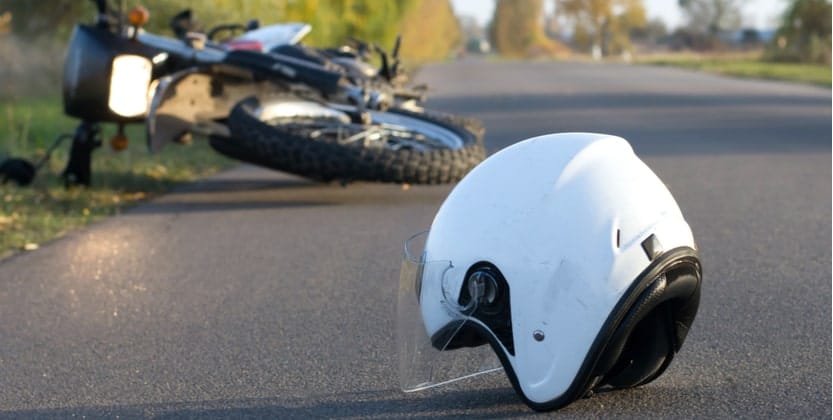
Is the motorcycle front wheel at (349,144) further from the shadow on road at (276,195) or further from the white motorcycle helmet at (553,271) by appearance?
the white motorcycle helmet at (553,271)

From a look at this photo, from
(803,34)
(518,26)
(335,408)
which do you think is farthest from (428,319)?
(518,26)

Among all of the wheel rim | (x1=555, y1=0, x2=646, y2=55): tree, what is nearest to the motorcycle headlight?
the wheel rim

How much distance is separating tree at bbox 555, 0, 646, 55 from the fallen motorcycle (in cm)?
11509

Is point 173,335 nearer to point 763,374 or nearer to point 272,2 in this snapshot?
point 763,374

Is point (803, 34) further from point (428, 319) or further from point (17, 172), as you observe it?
point (428, 319)

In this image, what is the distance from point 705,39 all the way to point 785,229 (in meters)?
108

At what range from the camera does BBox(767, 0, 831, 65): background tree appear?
51.4m

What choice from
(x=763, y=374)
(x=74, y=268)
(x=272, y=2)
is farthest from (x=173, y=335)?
(x=272, y=2)

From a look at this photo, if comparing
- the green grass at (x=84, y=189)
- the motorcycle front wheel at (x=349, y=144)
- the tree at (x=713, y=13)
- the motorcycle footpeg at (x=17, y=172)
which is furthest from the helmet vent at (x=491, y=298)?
the tree at (x=713, y=13)

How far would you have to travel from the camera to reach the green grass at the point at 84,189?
27.4 feet

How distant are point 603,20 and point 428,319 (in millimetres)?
122504

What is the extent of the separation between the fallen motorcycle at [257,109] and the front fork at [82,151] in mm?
11

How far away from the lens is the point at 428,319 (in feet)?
13.3

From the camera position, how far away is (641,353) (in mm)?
4113
